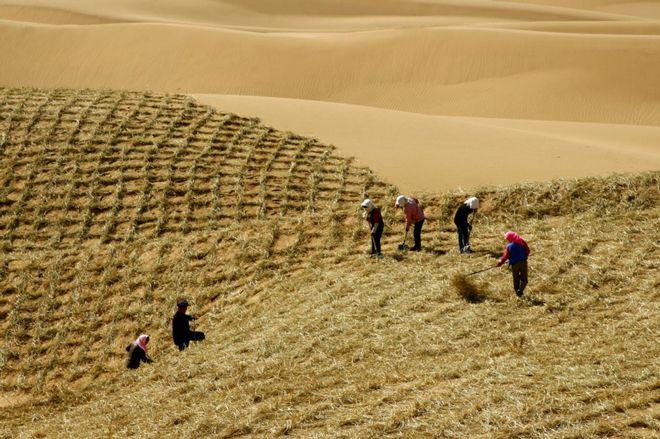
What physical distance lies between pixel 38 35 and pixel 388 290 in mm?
36202

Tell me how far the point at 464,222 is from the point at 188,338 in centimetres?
475

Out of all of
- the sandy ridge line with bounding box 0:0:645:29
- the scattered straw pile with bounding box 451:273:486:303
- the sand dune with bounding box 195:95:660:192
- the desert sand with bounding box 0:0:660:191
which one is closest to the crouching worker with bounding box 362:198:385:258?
the scattered straw pile with bounding box 451:273:486:303

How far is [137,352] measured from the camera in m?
12.3

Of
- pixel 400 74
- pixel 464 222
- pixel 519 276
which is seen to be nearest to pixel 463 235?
pixel 464 222

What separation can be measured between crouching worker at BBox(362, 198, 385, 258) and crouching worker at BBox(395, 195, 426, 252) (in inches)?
15.8

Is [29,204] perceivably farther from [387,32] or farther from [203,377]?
[387,32]

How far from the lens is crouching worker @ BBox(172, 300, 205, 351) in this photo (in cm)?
1242

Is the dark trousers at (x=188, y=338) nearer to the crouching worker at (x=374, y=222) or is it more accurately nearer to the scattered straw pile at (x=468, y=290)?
the crouching worker at (x=374, y=222)

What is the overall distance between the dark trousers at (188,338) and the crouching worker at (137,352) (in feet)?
1.53

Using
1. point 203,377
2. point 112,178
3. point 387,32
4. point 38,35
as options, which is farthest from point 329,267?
point 38,35

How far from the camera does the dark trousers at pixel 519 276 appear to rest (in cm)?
1163

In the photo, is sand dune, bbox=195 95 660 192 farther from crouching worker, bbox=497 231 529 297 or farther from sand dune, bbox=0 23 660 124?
sand dune, bbox=0 23 660 124

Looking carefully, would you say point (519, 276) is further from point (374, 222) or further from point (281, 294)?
point (281, 294)

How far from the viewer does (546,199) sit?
1570cm
